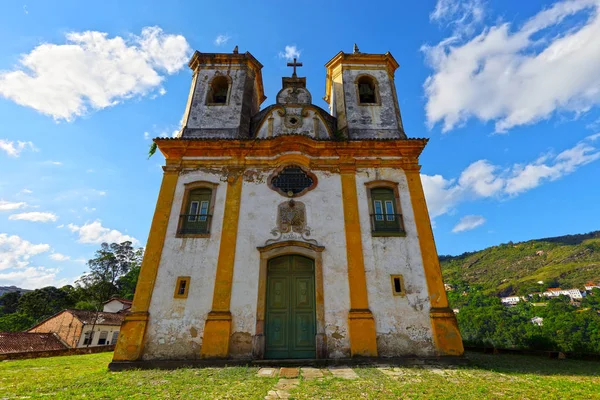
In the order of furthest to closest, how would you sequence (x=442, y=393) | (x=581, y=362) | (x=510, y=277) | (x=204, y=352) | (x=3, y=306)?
(x=510, y=277) < (x=3, y=306) < (x=581, y=362) < (x=204, y=352) < (x=442, y=393)

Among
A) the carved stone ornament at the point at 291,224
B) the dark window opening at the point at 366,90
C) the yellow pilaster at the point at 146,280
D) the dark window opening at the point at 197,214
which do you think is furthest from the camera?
the dark window opening at the point at 366,90

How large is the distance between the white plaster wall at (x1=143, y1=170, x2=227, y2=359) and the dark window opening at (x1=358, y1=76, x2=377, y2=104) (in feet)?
24.4

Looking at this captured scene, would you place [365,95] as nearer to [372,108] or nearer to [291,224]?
[372,108]

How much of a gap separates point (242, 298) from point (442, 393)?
17.4 ft

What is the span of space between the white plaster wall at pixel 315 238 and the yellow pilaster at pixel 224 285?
166 millimetres

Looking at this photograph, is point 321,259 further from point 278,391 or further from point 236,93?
point 236,93

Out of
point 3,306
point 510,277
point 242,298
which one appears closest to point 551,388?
point 242,298

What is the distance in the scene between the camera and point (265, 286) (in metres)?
8.61

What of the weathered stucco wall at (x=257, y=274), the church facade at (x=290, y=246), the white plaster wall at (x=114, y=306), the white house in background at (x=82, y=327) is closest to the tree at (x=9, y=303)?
the white plaster wall at (x=114, y=306)

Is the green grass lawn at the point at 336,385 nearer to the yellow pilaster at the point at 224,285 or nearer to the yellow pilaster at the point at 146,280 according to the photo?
the yellow pilaster at the point at 224,285

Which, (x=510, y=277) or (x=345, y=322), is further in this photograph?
(x=510, y=277)

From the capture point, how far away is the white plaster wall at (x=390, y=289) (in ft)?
26.1

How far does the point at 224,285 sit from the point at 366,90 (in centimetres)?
995

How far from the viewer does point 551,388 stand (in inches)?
195
